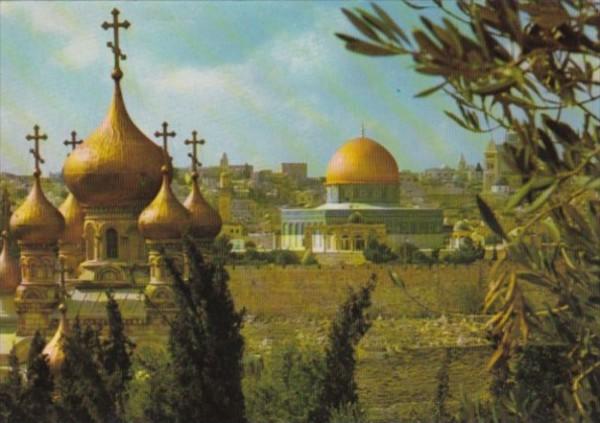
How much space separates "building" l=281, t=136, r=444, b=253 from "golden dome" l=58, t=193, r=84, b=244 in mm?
16815

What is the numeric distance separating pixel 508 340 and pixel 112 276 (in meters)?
12.9

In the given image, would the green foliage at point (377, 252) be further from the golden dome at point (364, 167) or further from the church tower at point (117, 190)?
the church tower at point (117, 190)

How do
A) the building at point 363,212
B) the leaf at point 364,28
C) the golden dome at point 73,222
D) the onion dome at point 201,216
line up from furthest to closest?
the building at point 363,212
the golden dome at point 73,222
the onion dome at point 201,216
the leaf at point 364,28

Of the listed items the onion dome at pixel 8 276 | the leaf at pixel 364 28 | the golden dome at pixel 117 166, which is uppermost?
the golden dome at pixel 117 166

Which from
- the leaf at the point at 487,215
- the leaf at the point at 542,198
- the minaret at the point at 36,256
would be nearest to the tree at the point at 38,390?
the minaret at the point at 36,256

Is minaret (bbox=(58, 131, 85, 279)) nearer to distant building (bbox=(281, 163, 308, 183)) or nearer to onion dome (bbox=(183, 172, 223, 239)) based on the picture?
onion dome (bbox=(183, 172, 223, 239))

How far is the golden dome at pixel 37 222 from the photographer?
579 inches

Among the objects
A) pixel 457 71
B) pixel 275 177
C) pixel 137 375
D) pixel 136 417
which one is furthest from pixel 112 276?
pixel 275 177

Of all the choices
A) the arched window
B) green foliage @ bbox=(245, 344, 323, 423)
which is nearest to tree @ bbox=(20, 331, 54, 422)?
green foliage @ bbox=(245, 344, 323, 423)

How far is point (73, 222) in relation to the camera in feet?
55.2

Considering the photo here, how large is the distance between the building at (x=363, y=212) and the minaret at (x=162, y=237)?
19.1 m

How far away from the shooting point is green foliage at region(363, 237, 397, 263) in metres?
30.7

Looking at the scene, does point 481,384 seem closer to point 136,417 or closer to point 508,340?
point 136,417

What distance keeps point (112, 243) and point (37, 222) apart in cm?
88
